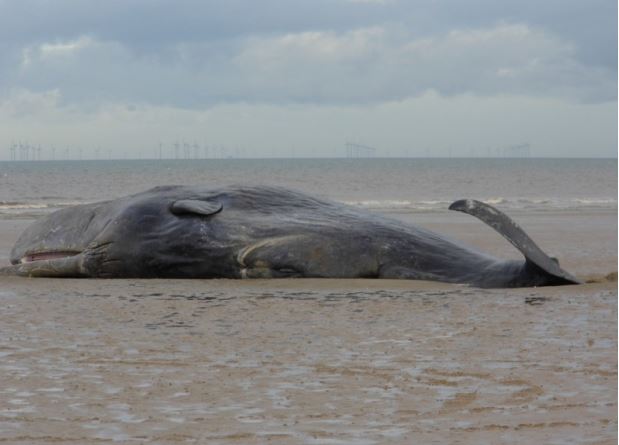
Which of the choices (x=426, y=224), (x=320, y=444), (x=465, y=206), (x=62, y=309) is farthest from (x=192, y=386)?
(x=426, y=224)

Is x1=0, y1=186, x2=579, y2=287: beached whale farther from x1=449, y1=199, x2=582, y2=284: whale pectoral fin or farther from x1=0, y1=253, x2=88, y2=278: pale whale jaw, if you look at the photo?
x1=449, y1=199, x2=582, y2=284: whale pectoral fin

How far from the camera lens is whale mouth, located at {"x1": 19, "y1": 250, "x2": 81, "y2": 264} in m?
11.5

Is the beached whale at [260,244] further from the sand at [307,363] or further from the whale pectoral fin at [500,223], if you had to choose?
the whale pectoral fin at [500,223]

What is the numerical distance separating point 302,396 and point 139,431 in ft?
3.46

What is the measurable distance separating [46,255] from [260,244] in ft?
9.15

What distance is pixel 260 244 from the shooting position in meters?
10.5

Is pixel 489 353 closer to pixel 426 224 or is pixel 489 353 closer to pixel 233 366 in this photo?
pixel 233 366

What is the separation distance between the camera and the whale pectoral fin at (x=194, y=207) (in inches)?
415

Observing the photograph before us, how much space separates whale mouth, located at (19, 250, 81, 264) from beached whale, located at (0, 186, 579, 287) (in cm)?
35

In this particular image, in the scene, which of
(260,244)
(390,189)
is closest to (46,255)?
(260,244)

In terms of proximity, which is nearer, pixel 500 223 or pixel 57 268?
pixel 500 223

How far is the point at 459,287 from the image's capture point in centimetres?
997

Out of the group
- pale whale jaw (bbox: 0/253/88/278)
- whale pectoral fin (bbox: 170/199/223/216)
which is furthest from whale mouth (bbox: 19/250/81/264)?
whale pectoral fin (bbox: 170/199/223/216)

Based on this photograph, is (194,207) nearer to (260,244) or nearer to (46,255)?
(260,244)
